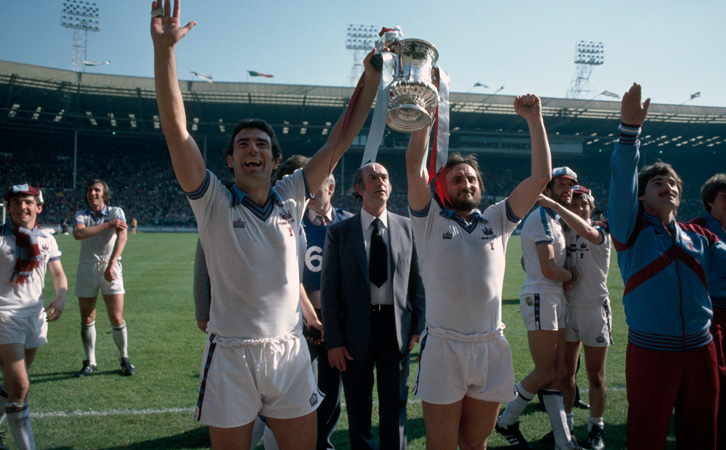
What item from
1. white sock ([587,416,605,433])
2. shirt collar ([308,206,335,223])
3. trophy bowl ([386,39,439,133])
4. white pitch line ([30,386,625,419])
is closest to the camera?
trophy bowl ([386,39,439,133])

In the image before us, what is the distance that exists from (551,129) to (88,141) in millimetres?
39838

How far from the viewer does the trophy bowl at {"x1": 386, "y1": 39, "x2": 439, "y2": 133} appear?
2.02 m

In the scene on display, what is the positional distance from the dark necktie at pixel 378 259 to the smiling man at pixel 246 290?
103 cm

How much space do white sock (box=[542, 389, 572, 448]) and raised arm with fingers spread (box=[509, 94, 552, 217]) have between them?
5.53ft

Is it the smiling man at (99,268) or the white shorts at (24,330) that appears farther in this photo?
the smiling man at (99,268)

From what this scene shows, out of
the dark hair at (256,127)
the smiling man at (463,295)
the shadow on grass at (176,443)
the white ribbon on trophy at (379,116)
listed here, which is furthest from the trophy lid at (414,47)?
the shadow on grass at (176,443)

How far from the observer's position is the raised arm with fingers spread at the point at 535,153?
2.59 meters

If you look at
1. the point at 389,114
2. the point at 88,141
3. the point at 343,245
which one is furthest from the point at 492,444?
the point at 88,141

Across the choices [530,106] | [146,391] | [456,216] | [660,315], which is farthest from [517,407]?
[146,391]

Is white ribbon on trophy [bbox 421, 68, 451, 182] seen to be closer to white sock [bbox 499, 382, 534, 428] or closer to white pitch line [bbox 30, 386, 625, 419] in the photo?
white sock [bbox 499, 382, 534, 428]

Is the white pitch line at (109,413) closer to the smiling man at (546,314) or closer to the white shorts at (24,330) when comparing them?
the white shorts at (24,330)

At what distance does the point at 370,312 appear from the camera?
3.18 meters

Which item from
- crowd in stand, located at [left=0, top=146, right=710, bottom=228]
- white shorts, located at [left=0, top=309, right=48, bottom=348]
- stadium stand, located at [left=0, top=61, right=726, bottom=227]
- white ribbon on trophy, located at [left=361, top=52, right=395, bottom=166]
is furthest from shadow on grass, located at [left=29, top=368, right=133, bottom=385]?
crowd in stand, located at [left=0, top=146, right=710, bottom=228]

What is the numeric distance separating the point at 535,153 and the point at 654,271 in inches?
38.4
